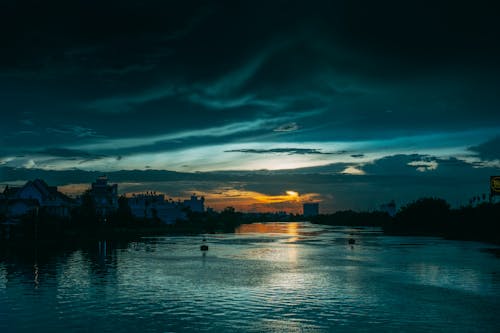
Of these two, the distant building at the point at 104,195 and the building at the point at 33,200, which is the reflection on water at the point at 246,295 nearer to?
the building at the point at 33,200

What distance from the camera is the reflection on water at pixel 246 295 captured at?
3325cm

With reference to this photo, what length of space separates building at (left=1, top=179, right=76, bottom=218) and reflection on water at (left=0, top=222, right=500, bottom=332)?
163 ft

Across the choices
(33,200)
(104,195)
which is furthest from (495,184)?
(104,195)

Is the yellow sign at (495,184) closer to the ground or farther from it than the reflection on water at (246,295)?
farther from it

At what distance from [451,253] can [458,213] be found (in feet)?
284

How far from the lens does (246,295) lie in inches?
1713

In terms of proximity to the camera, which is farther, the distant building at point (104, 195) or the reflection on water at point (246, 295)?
the distant building at point (104, 195)

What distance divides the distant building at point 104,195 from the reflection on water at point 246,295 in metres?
84.6

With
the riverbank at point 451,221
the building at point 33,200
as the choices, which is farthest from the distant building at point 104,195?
the riverbank at point 451,221

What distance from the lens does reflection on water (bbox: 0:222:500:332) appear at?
33.2 m

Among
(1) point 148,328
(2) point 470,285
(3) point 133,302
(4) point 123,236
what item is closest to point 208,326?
(1) point 148,328

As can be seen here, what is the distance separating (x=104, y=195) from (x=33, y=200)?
3783cm

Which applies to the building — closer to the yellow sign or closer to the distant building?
the distant building

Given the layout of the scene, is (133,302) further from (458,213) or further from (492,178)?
(458,213)
